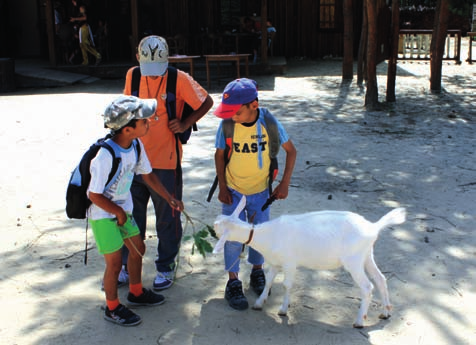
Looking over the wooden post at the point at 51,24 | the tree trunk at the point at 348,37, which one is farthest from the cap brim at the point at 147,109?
the wooden post at the point at 51,24

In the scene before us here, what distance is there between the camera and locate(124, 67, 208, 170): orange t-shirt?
3.98m

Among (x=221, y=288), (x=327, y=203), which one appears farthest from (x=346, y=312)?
(x=327, y=203)

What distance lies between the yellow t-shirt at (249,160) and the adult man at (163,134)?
1.21 ft

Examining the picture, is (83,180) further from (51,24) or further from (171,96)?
(51,24)

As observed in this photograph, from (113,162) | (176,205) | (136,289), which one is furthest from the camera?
(136,289)

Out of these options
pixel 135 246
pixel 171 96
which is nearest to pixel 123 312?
pixel 135 246

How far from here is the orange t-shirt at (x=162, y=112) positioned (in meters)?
3.98

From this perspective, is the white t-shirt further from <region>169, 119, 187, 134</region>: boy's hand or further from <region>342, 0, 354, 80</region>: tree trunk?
<region>342, 0, 354, 80</region>: tree trunk

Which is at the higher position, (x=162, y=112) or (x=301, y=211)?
(x=162, y=112)

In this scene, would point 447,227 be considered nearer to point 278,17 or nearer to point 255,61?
point 255,61

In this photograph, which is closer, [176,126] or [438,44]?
[176,126]

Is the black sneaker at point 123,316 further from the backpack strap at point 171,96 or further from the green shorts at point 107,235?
the backpack strap at point 171,96

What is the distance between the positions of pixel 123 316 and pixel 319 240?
1.30 m

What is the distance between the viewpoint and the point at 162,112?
398 centimetres
